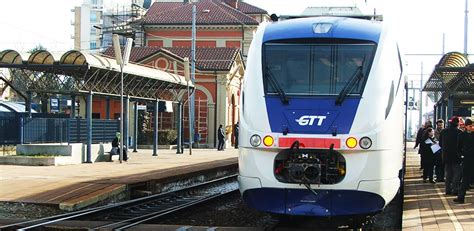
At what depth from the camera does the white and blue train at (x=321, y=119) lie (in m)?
8.48

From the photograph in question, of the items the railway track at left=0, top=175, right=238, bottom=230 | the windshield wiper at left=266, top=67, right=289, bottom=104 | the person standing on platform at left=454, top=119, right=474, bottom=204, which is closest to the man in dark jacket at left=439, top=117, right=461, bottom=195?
the person standing on platform at left=454, top=119, right=474, bottom=204

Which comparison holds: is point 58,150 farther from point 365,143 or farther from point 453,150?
point 365,143

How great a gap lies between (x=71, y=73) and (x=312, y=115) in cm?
1561

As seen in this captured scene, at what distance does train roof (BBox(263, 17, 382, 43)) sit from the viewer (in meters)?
9.32

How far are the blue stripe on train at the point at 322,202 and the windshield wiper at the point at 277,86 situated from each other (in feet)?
3.99

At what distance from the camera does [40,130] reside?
2398 cm

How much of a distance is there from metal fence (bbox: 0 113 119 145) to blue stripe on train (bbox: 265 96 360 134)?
1624 centimetres

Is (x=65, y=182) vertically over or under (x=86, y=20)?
under

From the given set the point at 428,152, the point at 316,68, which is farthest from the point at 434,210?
the point at 428,152

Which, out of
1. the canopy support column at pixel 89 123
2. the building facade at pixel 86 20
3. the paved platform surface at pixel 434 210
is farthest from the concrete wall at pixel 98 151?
the building facade at pixel 86 20

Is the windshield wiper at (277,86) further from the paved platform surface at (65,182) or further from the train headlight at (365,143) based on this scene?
the paved platform surface at (65,182)

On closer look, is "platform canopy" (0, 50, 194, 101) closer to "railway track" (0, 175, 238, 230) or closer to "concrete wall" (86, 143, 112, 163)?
"concrete wall" (86, 143, 112, 163)

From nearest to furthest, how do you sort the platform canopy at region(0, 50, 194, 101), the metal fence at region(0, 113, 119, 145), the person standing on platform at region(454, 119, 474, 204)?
the person standing on platform at region(454, 119, 474, 204), the platform canopy at region(0, 50, 194, 101), the metal fence at region(0, 113, 119, 145)

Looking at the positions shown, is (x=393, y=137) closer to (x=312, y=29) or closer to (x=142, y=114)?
(x=312, y=29)
